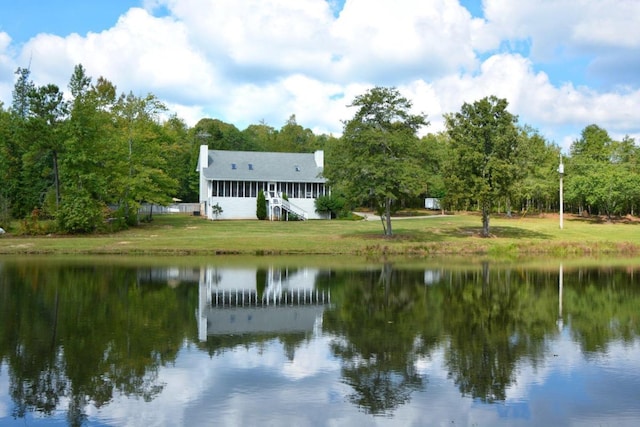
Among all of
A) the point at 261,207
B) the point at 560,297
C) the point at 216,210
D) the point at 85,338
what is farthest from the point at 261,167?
the point at 85,338

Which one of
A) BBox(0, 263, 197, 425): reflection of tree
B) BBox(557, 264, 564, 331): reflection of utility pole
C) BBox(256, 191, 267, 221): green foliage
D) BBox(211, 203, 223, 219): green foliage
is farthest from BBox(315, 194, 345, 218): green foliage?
BBox(0, 263, 197, 425): reflection of tree

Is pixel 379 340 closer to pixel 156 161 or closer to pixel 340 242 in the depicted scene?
pixel 340 242

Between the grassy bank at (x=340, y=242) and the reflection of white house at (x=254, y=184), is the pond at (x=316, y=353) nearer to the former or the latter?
the grassy bank at (x=340, y=242)

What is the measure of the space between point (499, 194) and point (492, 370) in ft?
113

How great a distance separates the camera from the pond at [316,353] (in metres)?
9.36

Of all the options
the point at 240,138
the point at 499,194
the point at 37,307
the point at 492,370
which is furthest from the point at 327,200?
the point at 492,370

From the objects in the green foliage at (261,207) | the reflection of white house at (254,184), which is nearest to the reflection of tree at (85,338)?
the green foliage at (261,207)

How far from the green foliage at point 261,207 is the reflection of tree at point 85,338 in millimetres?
39419

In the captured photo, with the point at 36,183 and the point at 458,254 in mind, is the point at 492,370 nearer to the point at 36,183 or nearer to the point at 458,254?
the point at 458,254

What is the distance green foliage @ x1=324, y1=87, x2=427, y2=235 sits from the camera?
1620 inches

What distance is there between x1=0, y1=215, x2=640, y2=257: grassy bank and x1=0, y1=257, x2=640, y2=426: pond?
1383 centimetres

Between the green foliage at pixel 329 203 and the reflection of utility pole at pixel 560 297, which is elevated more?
the green foliage at pixel 329 203

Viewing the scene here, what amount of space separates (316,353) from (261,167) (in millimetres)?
55928

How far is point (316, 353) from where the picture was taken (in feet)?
42.4
